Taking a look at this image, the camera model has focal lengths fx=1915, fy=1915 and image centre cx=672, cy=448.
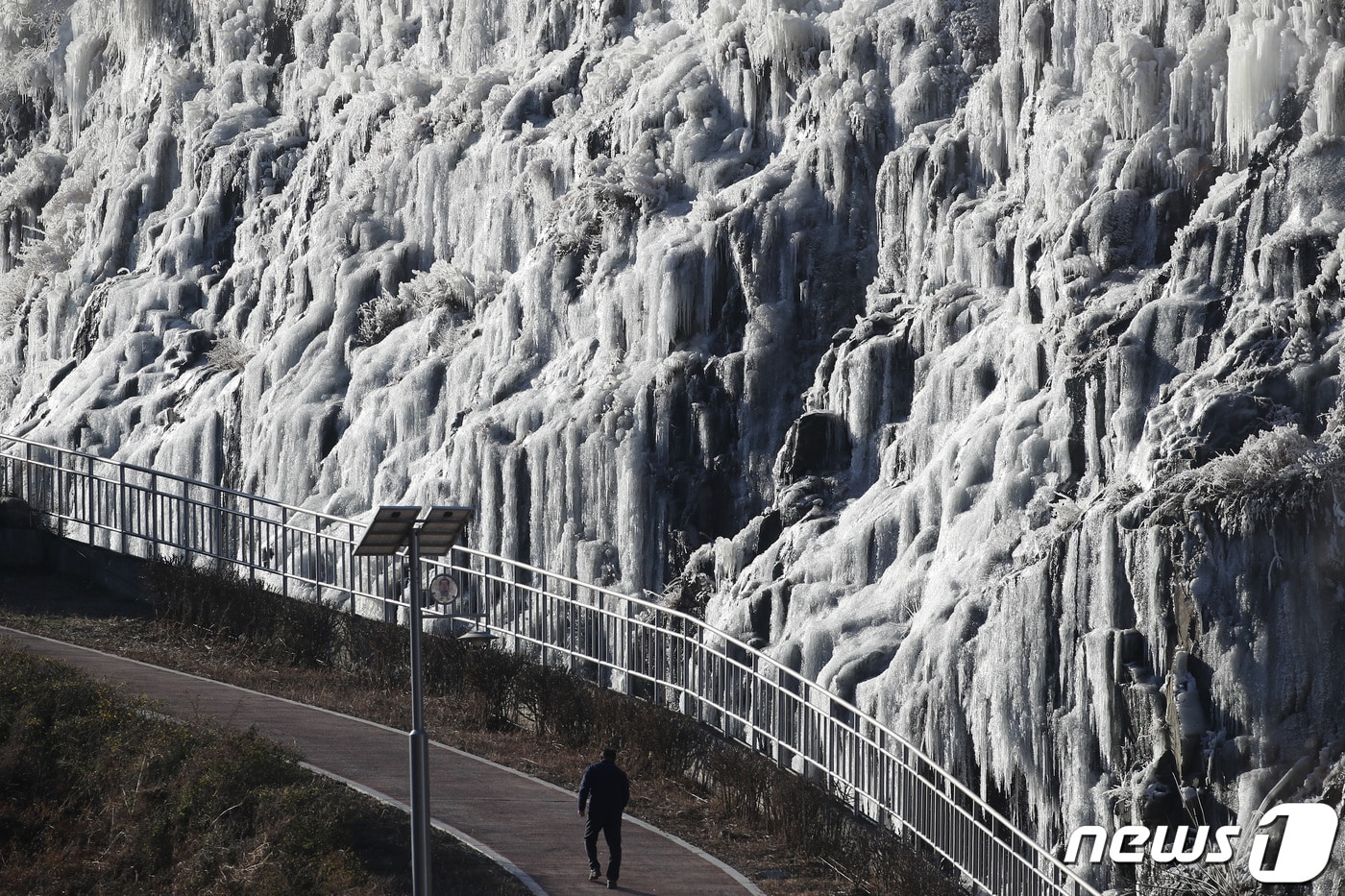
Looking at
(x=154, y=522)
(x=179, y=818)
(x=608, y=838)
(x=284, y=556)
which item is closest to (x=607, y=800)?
(x=608, y=838)

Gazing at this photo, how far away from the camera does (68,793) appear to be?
16750mm

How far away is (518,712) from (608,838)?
6.01 meters

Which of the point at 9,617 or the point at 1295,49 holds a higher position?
the point at 1295,49

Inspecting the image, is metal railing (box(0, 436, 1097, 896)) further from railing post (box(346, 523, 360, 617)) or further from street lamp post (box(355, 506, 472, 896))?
street lamp post (box(355, 506, 472, 896))

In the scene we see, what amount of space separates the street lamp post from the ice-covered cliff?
698cm

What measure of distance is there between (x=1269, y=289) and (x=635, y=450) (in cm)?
842

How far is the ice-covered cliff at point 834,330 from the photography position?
58.1 feet

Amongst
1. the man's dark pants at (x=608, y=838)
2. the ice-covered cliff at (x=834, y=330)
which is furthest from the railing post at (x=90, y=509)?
the man's dark pants at (x=608, y=838)

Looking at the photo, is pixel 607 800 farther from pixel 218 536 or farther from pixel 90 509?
pixel 90 509

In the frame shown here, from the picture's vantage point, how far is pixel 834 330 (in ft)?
77.9

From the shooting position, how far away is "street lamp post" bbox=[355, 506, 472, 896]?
42.1 feet

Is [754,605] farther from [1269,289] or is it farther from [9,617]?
[9,617]

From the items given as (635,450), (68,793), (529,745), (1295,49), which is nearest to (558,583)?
(635,450)

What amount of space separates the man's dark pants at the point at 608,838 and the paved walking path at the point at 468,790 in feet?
0.70
